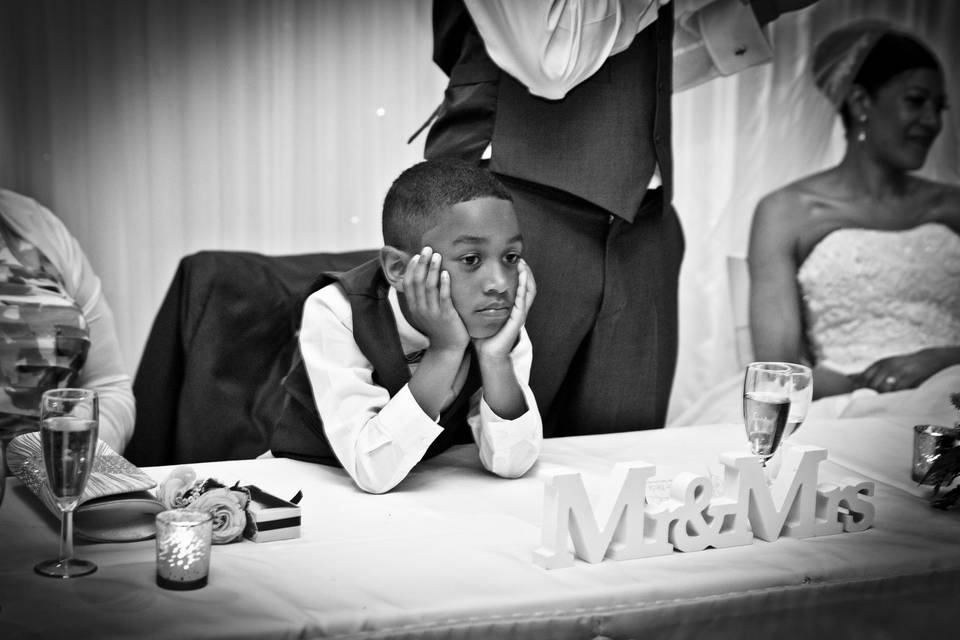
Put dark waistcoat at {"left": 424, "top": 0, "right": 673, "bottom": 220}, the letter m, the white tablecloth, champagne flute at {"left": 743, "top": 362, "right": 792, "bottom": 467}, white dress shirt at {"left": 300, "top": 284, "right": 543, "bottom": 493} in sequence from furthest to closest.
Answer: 1. dark waistcoat at {"left": 424, "top": 0, "right": 673, "bottom": 220}
2. white dress shirt at {"left": 300, "top": 284, "right": 543, "bottom": 493}
3. champagne flute at {"left": 743, "top": 362, "right": 792, "bottom": 467}
4. the letter m
5. the white tablecloth

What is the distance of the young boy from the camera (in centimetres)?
159

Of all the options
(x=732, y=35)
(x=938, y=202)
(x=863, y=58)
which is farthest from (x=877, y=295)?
(x=732, y=35)

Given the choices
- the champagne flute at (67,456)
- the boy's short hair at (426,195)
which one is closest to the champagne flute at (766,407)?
the boy's short hair at (426,195)

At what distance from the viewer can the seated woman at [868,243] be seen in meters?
3.85

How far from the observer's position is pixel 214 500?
1281 mm

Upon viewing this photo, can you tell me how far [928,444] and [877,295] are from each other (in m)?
2.41

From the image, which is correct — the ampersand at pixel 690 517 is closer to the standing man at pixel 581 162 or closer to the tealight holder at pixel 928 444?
the tealight holder at pixel 928 444

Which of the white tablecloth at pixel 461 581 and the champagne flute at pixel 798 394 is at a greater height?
the champagne flute at pixel 798 394

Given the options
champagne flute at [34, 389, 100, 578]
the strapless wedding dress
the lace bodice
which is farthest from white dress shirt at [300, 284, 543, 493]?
the lace bodice

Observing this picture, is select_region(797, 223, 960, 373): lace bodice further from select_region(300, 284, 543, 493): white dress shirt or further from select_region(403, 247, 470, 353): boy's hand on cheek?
select_region(403, 247, 470, 353): boy's hand on cheek

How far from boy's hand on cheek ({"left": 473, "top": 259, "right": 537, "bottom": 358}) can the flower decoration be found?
499mm

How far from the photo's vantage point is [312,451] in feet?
5.68

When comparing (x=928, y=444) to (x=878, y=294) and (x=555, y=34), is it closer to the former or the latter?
(x=555, y=34)

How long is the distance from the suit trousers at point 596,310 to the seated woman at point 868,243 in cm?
167
